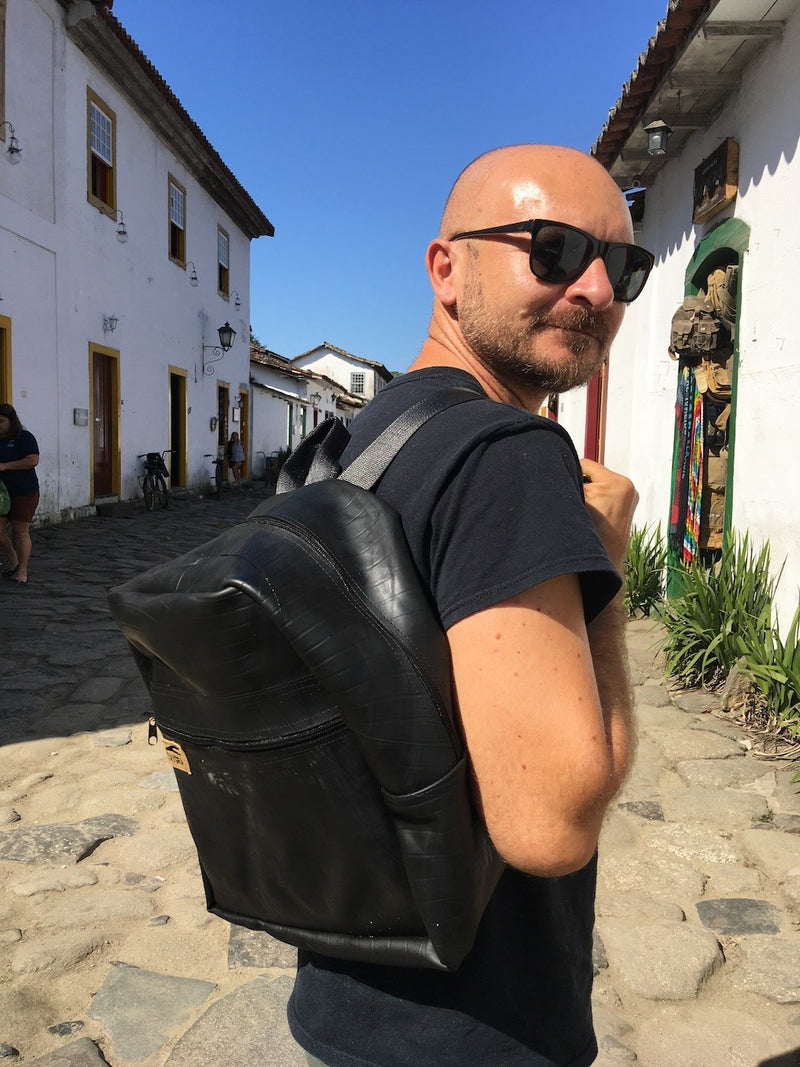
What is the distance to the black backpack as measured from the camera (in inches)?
34.0

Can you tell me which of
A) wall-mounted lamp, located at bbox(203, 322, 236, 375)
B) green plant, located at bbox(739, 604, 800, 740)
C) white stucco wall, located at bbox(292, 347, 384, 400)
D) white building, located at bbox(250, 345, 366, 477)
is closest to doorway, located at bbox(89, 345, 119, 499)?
wall-mounted lamp, located at bbox(203, 322, 236, 375)

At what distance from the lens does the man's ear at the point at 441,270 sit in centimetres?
127

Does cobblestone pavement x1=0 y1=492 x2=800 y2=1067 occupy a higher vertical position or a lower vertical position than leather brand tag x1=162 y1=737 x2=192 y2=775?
lower

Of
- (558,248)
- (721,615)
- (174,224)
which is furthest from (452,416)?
(174,224)

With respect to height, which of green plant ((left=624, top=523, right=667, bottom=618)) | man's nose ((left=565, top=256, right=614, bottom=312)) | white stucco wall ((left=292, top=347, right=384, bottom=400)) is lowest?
green plant ((left=624, top=523, right=667, bottom=618))

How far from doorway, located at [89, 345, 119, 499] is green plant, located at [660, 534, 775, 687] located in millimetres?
10715

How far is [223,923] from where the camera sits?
293 cm

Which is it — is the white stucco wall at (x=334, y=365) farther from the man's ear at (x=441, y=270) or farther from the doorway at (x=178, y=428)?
the man's ear at (x=441, y=270)

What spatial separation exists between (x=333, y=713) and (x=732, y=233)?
19.0 ft

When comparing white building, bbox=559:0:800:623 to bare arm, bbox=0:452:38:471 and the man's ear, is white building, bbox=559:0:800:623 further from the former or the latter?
bare arm, bbox=0:452:38:471

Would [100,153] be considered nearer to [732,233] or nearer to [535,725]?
[732,233]

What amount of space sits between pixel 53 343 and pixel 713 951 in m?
11.6

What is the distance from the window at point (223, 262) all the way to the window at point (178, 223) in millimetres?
2711

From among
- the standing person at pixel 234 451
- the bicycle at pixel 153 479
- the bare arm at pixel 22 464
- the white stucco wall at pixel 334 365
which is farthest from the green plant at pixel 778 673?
the white stucco wall at pixel 334 365
